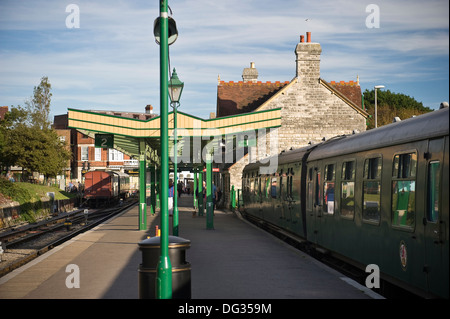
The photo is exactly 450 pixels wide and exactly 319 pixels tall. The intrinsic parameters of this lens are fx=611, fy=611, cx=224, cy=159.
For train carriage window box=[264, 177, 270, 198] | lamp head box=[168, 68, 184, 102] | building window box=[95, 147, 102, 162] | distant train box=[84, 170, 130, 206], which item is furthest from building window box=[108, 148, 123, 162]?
lamp head box=[168, 68, 184, 102]

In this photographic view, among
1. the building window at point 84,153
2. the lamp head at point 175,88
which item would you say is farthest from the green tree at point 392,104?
the lamp head at point 175,88

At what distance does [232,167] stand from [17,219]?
13.4 m

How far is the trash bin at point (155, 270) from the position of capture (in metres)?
7.70

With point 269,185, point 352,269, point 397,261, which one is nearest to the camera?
point 397,261

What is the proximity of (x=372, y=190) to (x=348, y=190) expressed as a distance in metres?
1.50

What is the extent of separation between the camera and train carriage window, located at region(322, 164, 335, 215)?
13.1 m

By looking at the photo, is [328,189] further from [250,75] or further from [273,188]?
[250,75]

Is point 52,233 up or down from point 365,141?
down

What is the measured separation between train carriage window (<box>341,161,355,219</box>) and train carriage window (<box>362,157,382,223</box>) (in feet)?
2.32

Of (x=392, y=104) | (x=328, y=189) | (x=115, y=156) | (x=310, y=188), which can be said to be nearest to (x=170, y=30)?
(x=328, y=189)

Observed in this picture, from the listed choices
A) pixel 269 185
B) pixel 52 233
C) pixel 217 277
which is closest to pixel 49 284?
pixel 217 277

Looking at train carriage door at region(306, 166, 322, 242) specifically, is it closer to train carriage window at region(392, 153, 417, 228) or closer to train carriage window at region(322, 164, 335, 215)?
train carriage window at region(322, 164, 335, 215)

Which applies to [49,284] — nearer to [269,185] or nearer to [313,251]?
[313,251]

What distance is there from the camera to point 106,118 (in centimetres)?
2041
